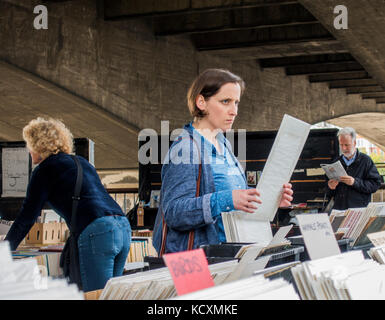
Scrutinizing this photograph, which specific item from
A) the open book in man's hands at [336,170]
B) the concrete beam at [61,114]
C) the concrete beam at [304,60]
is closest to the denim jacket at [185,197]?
the open book in man's hands at [336,170]

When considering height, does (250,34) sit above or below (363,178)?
above

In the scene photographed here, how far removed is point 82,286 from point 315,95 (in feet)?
46.5

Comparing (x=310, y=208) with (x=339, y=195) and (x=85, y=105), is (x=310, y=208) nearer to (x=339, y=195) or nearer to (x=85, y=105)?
(x=339, y=195)

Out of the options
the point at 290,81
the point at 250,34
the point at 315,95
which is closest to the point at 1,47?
the point at 250,34

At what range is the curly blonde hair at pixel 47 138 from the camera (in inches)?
136

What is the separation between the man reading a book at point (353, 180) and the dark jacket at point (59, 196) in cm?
306

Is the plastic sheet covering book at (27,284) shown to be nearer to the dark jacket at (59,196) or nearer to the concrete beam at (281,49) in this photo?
the dark jacket at (59,196)

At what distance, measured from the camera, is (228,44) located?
40.9 ft

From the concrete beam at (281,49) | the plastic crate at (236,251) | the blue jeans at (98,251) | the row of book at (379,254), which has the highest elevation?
the concrete beam at (281,49)

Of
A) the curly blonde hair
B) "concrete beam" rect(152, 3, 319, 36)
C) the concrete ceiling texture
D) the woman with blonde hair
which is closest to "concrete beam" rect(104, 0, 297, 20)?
the concrete ceiling texture

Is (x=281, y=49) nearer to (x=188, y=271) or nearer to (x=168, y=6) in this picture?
(x=168, y=6)

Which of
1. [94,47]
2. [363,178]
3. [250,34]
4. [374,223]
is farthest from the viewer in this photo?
[250,34]
